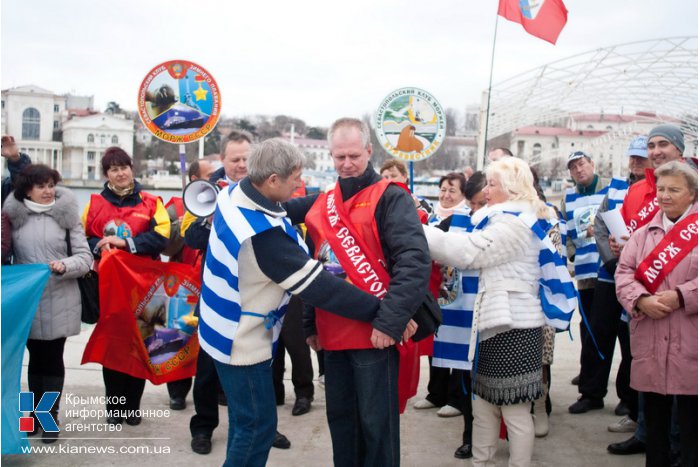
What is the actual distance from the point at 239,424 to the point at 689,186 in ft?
9.30

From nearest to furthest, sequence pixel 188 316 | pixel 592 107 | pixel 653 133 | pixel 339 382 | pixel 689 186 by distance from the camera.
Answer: pixel 339 382 → pixel 689 186 → pixel 653 133 → pixel 188 316 → pixel 592 107

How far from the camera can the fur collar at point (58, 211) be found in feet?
15.0

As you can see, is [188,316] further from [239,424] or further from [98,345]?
[239,424]

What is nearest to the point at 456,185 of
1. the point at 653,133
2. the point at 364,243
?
the point at 653,133

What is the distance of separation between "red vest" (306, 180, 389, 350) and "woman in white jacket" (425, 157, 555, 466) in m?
0.42

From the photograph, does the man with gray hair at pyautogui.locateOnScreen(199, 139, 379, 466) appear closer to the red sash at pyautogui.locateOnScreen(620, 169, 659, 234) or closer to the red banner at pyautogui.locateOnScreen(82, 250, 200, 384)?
the red banner at pyautogui.locateOnScreen(82, 250, 200, 384)

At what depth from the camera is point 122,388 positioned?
504 cm

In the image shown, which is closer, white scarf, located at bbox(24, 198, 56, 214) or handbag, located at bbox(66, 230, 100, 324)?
white scarf, located at bbox(24, 198, 56, 214)

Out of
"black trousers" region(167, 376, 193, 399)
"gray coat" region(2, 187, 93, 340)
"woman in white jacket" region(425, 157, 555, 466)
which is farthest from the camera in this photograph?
"black trousers" region(167, 376, 193, 399)

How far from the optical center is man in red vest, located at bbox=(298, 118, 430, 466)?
314 cm

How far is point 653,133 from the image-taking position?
4711 millimetres

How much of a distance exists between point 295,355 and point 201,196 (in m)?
1.74

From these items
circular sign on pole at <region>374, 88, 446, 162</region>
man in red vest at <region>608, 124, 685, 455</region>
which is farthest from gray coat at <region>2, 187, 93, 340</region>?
man in red vest at <region>608, 124, 685, 455</region>

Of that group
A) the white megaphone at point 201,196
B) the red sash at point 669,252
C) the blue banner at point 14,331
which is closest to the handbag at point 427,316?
the red sash at point 669,252
